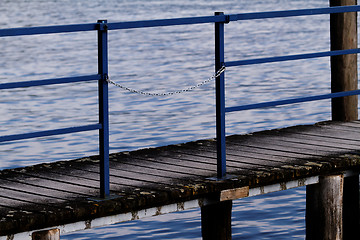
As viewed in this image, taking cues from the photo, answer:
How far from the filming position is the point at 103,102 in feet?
20.2

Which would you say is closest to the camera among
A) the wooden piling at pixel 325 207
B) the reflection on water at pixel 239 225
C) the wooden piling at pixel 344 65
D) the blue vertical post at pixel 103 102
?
the blue vertical post at pixel 103 102

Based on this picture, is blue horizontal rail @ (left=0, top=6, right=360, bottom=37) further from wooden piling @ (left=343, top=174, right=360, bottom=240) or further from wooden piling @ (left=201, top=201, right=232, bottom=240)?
wooden piling @ (left=343, top=174, right=360, bottom=240)

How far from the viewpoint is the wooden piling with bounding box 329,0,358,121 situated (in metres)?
9.07

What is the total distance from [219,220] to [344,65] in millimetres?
2508

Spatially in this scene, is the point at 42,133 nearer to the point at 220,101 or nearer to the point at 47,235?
the point at 47,235

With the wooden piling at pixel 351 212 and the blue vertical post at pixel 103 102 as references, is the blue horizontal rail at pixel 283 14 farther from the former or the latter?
the wooden piling at pixel 351 212

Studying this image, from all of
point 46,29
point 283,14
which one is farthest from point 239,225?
point 46,29

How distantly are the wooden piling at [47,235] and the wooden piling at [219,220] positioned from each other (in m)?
1.77

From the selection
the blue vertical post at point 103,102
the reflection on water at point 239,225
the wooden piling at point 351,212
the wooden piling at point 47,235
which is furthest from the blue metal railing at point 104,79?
the reflection on water at point 239,225

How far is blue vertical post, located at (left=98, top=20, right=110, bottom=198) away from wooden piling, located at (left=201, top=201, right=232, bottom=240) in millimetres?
1304

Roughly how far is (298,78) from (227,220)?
1419 cm

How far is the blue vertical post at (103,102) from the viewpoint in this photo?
6.10 metres

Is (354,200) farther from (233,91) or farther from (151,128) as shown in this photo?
(233,91)

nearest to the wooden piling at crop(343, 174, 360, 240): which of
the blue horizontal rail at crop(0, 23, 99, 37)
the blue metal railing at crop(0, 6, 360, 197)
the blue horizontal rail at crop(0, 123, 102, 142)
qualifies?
the blue metal railing at crop(0, 6, 360, 197)
